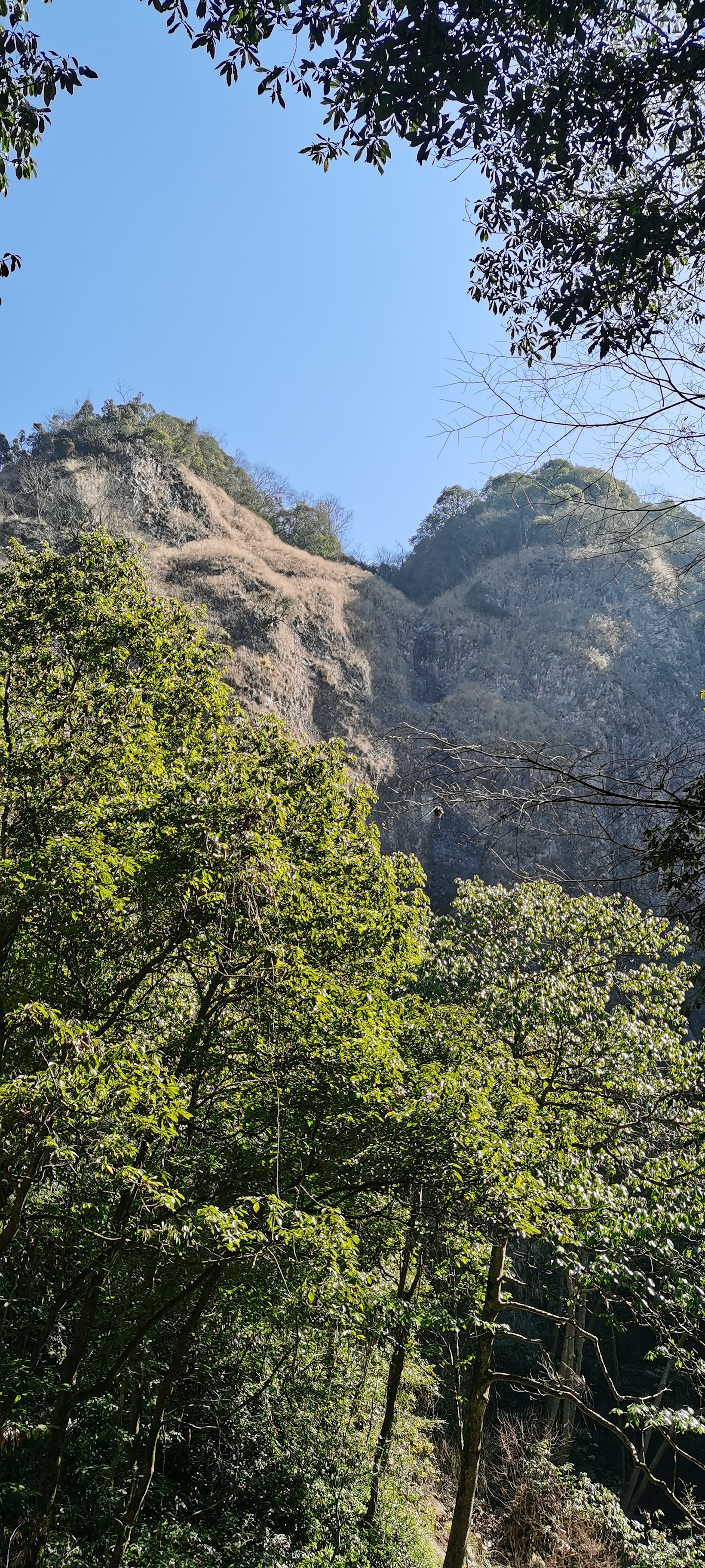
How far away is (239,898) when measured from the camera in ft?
18.8

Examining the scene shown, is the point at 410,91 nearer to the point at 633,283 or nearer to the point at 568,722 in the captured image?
the point at 633,283

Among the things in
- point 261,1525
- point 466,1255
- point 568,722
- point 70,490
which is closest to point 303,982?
point 466,1255

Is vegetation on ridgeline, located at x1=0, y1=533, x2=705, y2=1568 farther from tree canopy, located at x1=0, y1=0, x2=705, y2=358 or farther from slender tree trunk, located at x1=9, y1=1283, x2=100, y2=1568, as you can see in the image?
tree canopy, located at x1=0, y1=0, x2=705, y2=358

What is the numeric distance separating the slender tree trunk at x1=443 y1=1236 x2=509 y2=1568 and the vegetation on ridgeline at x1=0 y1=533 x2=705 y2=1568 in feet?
0.23

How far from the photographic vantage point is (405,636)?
4503cm

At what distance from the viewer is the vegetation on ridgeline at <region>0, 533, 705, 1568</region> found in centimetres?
578

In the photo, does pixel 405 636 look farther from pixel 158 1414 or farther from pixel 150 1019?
pixel 158 1414

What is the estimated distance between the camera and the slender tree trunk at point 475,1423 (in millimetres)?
9047

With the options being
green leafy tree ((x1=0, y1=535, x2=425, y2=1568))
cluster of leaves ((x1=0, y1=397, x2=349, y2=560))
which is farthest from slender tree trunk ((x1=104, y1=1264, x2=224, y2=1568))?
cluster of leaves ((x1=0, y1=397, x2=349, y2=560))

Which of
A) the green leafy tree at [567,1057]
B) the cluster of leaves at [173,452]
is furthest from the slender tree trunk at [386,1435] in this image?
the cluster of leaves at [173,452]

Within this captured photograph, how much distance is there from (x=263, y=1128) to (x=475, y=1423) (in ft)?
17.9

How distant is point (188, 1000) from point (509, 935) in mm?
5274

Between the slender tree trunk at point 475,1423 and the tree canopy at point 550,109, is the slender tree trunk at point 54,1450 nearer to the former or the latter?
the slender tree trunk at point 475,1423

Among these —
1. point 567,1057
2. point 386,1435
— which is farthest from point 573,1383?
point 567,1057
